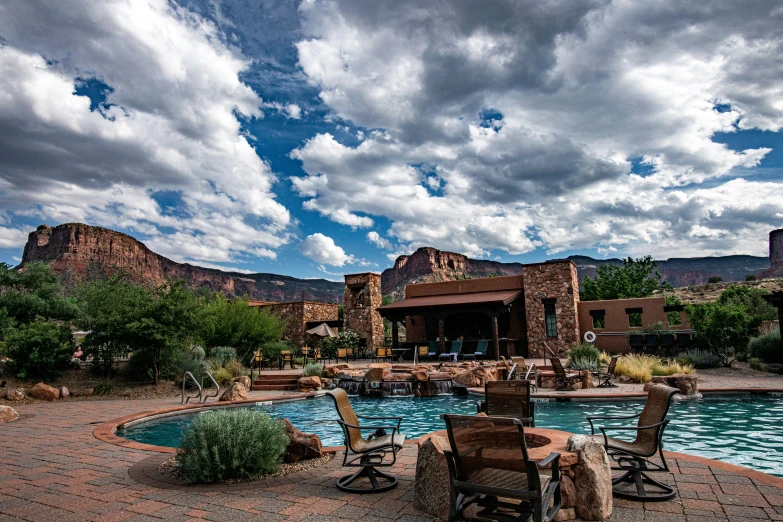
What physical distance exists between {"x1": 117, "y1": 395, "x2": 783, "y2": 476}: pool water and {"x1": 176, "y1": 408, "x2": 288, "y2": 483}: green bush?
0.80 meters

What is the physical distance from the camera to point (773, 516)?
3.27 meters

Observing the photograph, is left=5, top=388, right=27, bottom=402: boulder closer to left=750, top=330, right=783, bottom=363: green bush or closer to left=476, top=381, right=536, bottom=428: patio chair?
left=476, top=381, right=536, bottom=428: patio chair

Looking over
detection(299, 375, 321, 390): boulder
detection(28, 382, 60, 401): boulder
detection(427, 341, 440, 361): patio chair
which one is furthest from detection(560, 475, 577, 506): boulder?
detection(427, 341, 440, 361): patio chair

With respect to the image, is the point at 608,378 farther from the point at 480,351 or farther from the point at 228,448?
the point at 228,448

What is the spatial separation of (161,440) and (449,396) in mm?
6987

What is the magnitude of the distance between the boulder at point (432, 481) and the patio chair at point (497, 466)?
32cm

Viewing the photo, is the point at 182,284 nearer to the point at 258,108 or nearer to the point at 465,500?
the point at 258,108

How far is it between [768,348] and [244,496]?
1572 cm

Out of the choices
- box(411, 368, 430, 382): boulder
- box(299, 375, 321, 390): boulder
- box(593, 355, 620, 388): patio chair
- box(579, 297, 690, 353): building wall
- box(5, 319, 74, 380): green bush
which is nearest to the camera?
box(593, 355, 620, 388): patio chair

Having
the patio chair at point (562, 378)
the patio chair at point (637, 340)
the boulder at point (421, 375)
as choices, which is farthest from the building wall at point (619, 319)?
the boulder at point (421, 375)

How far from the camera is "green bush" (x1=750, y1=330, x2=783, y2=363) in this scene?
45.1 ft

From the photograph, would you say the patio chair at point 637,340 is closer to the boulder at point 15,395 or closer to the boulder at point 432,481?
the boulder at point 432,481

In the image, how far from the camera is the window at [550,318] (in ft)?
67.7

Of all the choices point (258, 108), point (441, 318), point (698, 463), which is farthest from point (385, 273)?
point (698, 463)
